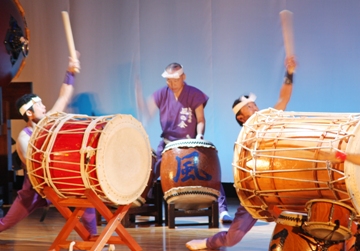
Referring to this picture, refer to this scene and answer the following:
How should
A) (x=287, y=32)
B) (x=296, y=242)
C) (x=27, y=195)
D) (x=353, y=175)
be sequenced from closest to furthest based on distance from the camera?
(x=353, y=175), (x=296, y=242), (x=27, y=195), (x=287, y=32)

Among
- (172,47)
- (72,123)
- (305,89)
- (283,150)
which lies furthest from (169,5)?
(283,150)

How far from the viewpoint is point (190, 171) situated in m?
4.45

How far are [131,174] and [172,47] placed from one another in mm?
2920

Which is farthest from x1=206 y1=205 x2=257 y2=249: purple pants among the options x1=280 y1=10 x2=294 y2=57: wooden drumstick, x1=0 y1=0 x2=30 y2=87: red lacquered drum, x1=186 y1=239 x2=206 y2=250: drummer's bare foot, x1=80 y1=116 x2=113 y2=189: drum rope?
x1=0 y1=0 x2=30 y2=87: red lacquered drum

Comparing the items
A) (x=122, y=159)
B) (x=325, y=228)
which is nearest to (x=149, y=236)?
(x=122, y=159)

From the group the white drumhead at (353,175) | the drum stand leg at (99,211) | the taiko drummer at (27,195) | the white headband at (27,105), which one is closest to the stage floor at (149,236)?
the taiko drummer at (27,195)

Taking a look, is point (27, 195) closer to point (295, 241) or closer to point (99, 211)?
point (99, 211)

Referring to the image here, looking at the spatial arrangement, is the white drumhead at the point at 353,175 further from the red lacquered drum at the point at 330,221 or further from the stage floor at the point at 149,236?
the stage floor at the point at 149,236

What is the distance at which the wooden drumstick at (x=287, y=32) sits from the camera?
4.57 meters

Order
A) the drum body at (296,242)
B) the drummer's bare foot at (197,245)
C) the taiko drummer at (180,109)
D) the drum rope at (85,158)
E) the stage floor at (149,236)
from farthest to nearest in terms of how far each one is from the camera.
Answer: the taiko drummer at (180,109) < the stage floor at (149,236) < the drummer's bare foot at (197,245) < the drum rope at (85,158) < the drum body at (296,242)

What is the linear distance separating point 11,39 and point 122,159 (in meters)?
1.92

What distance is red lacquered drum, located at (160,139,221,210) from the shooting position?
14.6ft

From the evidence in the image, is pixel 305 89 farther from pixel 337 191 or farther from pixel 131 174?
pixel 337 191

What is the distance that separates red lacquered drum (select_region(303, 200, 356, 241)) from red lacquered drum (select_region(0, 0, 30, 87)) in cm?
299
